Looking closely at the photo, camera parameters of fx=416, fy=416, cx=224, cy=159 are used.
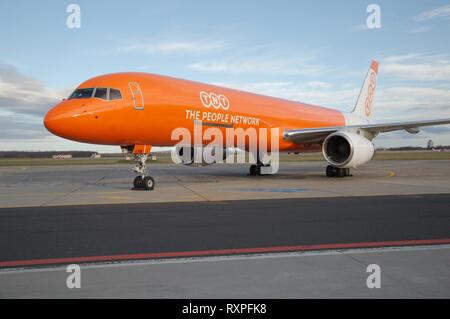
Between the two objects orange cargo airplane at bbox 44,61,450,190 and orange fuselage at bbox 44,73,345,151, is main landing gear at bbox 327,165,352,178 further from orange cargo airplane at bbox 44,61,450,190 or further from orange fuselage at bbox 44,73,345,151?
orange fuselage at bbox 44,73,345,151

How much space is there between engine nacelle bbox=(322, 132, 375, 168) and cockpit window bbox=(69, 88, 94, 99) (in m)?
9.39

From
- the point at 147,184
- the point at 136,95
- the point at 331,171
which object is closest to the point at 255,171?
the point at 331,171

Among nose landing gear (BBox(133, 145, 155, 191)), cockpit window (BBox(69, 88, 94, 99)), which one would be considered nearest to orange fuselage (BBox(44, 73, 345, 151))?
cockpit window (BBox(69, 88, 94, 99))

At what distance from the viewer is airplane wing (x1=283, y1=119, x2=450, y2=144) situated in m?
17.9

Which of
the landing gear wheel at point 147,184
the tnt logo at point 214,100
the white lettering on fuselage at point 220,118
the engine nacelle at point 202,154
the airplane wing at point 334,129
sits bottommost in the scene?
the landing gear wheel at point 147,184

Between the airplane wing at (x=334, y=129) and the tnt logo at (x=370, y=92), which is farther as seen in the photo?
the tnt logo at (x=370, y=92)

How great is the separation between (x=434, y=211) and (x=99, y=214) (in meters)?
6.33

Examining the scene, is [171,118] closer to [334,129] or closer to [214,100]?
[214,100]

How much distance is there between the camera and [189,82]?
1596cm

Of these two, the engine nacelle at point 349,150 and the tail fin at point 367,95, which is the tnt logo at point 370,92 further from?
the engine nacelle at point 349,150

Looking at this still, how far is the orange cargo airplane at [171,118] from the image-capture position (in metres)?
12.0

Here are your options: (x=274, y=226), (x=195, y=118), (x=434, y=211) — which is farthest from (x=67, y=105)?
(x=434, y=211)

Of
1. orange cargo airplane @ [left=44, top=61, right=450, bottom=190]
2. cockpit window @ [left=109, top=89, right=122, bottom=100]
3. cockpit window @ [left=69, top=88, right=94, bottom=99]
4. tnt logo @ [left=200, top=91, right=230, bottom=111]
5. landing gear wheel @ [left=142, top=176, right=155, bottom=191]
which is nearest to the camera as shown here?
orange cargo airplane @ [left=44, top=61, right=450, bottom=190]

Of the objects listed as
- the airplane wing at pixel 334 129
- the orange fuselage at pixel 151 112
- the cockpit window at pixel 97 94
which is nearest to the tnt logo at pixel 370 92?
the airplane wing at pixel 334 129
